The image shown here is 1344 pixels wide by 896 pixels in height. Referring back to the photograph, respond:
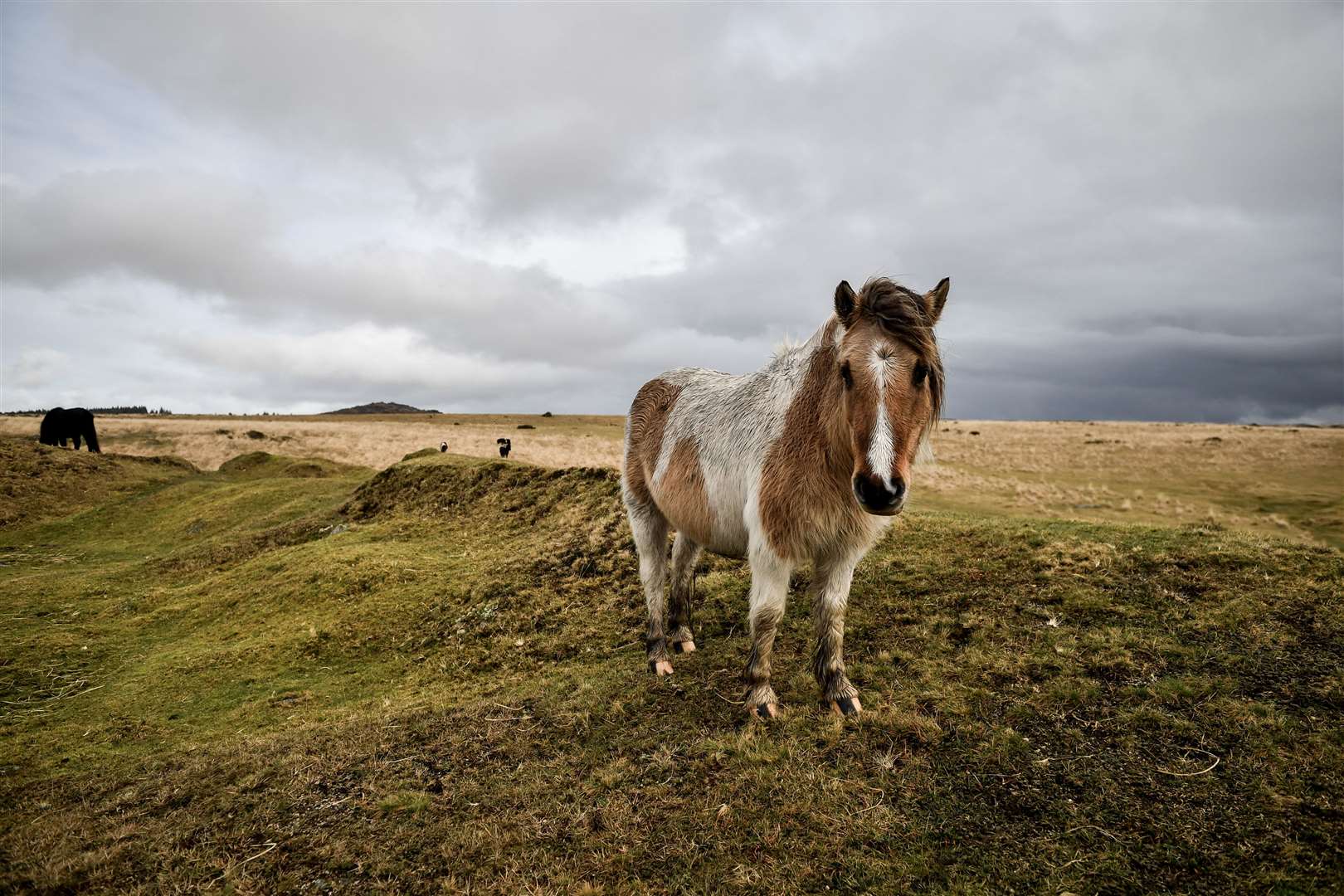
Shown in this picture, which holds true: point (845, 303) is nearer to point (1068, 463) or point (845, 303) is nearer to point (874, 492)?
point (874, 492)

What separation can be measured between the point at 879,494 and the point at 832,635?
2.07m

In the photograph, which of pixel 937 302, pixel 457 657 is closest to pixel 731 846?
pixel 937 302

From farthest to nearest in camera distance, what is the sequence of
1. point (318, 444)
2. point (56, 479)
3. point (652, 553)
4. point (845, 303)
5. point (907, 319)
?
point (318, 444), point (56, 479), point (652, 553), point (845, 303), point (907, 319)

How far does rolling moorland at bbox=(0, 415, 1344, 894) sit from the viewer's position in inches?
151

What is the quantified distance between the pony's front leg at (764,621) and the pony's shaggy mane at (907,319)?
5.87 feet

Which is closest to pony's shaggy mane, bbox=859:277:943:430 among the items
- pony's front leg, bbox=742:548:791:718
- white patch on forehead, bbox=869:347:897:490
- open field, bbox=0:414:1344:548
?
white patch on forehead, bbox=869:347:897:490

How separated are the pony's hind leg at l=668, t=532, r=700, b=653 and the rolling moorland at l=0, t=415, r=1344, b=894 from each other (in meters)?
0.39

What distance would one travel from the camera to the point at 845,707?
536 centimetres

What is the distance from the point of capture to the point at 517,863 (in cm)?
400

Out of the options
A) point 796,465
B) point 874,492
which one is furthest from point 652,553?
point 874,492

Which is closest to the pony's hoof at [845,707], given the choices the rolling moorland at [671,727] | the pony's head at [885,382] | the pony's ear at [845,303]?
the rolling moorland at [671,727]

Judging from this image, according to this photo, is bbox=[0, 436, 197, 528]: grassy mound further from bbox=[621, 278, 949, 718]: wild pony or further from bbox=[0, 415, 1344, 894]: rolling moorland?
bbox=[621, 278, 949, 718]: wild pony

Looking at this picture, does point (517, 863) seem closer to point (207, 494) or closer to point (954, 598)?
point (954, 598)

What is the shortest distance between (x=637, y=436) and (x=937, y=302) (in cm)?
410
